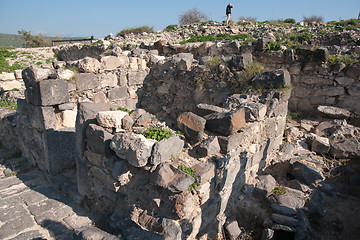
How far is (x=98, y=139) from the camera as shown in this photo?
123 inches

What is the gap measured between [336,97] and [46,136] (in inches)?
270

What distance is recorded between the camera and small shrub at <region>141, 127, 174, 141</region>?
9.34 feet

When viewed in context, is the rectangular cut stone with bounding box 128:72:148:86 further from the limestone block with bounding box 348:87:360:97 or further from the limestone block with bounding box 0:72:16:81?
the limestone block with bounding box 0:72:16:81

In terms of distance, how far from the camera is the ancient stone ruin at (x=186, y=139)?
2.69 metres

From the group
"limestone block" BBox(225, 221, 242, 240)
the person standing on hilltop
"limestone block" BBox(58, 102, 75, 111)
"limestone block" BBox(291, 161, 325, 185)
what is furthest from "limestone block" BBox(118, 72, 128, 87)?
the person standing on hilltop

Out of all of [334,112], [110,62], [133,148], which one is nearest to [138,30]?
[110,62]

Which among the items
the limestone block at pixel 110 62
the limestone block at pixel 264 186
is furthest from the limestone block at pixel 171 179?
the limestone block at pixel 110 62

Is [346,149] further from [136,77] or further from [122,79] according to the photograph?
[122,79]

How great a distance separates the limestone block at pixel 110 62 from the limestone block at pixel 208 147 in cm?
349

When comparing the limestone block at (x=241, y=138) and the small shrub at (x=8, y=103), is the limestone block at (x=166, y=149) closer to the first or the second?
the limestone block at (x=241, y=138)

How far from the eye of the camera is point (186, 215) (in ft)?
Result: 8.27

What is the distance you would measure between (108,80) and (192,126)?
3.19 m

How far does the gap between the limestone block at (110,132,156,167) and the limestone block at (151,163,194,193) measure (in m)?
0.21

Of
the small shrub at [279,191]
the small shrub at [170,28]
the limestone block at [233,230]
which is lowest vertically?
the limestone block at [233,230]
